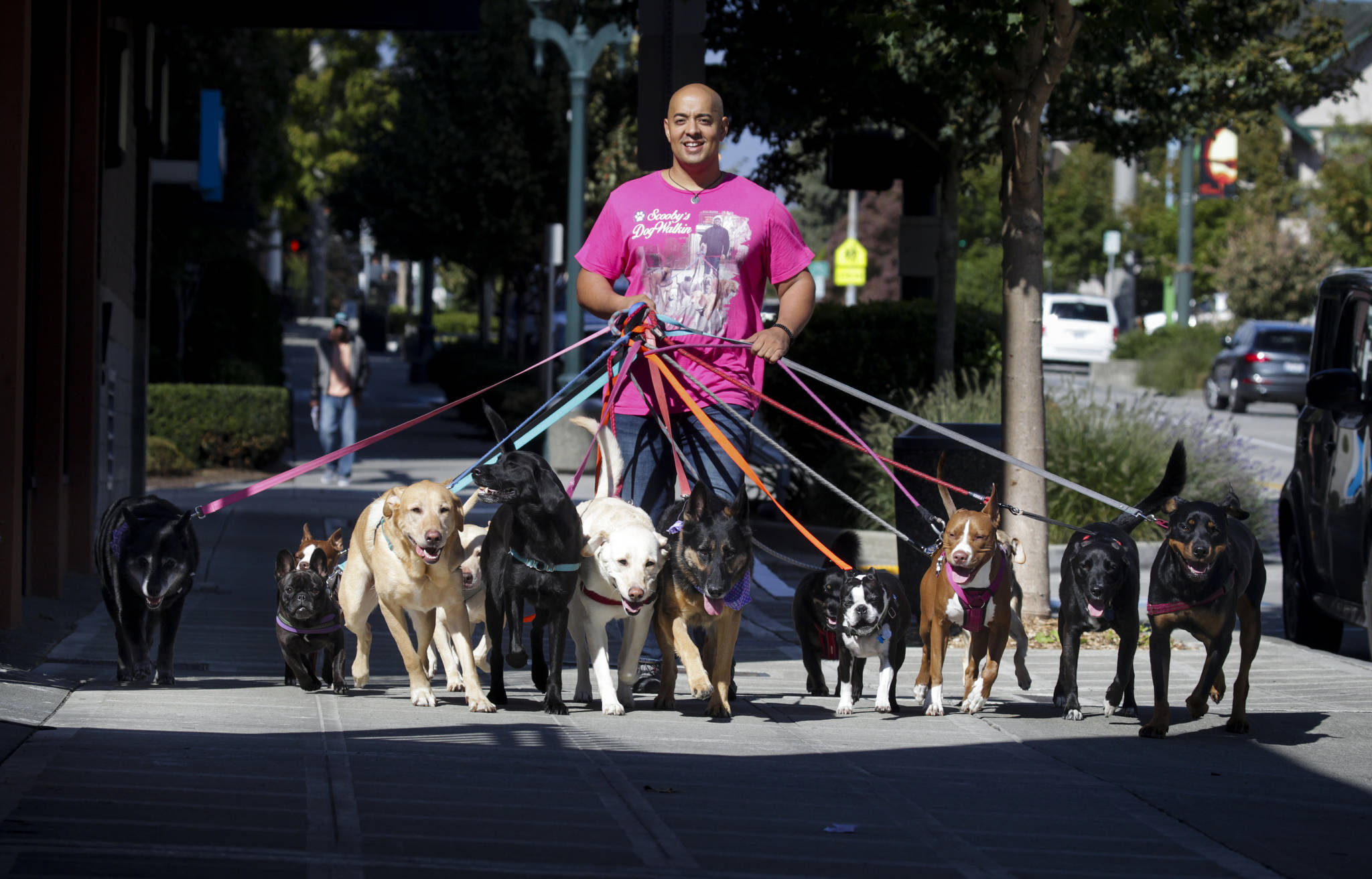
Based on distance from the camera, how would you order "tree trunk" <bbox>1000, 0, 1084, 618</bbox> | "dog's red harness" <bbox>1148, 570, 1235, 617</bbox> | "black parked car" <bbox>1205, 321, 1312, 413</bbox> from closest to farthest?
"dog's red harness" <bbox>1148, 570, 1235, 617</bbox>
"tree trunk" <bbox>1000, 0, 1084, 618</bbox>
"black parked car" <bbox>1205, 321, 1312, 413</bbox>

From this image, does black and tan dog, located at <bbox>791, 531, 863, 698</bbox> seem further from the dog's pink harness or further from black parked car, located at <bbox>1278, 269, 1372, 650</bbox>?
black parked car, located at <bbox>1278, 269, 1372, 650</bbox>

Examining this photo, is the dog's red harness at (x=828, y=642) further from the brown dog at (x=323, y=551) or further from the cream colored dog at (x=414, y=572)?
the brown dog at (x=323, y=551)

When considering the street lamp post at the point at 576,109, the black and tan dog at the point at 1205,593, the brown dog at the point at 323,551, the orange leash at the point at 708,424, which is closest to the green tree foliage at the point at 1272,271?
the street lamp post at the point at 576,109

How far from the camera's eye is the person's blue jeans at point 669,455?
22.1 feet

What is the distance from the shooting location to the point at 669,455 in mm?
6848

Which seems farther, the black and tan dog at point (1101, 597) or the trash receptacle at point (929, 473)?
the trash receptacle at point (929, 473)

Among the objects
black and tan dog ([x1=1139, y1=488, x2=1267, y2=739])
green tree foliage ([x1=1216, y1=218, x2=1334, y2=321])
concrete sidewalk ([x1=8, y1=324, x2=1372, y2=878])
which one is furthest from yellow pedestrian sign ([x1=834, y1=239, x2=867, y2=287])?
black and tan dog ([x1=1139, y1=488, x2=1267, y2=739])

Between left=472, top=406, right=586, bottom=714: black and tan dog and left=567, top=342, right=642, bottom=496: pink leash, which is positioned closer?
left=472, top=406, right=586, bottom=714: black and tan dog

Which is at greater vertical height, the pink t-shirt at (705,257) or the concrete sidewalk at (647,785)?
the pink t-shirt at (705,257)

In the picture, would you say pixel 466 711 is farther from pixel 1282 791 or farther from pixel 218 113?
pixel 218 113

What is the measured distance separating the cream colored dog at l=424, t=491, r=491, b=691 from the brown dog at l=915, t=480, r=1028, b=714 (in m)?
1.72

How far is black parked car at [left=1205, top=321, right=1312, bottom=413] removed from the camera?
110 ft

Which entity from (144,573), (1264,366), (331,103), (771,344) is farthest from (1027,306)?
(331,103)

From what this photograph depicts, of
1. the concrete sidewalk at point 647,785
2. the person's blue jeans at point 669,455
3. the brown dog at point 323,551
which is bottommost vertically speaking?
the concrete sidewalk at point 647,785
